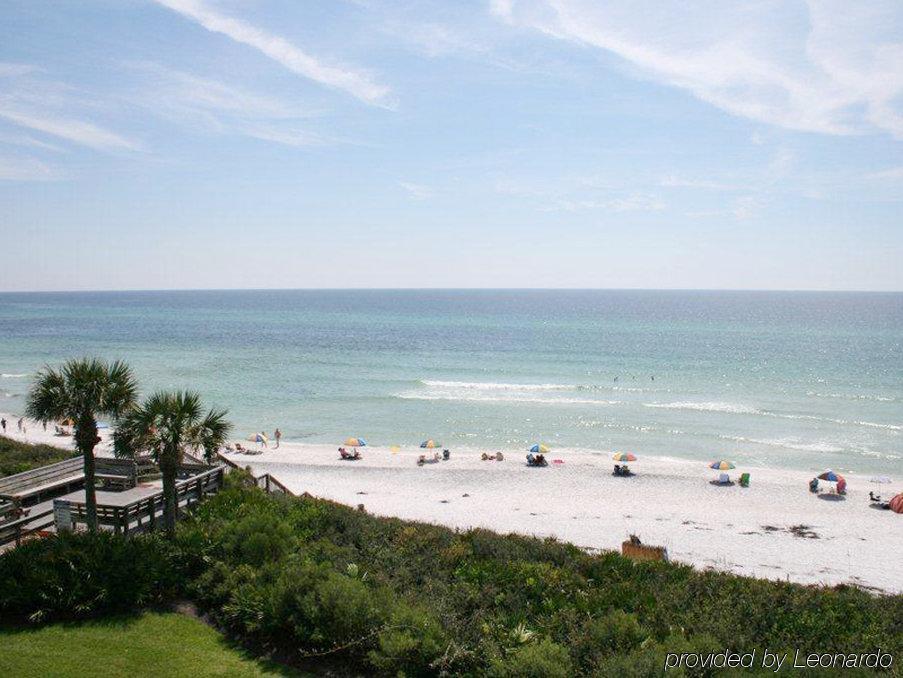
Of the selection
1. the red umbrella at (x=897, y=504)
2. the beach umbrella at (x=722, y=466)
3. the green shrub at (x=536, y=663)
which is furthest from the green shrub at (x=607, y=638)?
the beach umbrella at (x=722, y=466)

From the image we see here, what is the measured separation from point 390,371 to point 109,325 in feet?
291

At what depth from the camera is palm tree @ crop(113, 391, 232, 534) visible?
12.8 metres

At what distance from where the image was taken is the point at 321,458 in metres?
37.5

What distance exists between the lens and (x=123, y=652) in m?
9.39

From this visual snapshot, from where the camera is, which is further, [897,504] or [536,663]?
[897,504]

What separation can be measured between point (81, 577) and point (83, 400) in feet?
12.1

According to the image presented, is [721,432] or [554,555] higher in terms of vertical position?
[554,555]

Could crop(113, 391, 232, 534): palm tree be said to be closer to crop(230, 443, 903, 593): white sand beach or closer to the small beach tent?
crop(230, 443, 903, 593): white sand beach

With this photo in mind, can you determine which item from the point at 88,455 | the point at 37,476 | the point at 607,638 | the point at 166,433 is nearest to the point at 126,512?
the point at 88,455

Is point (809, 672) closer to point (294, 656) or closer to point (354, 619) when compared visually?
point (354, 619)

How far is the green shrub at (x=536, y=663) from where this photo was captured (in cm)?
822

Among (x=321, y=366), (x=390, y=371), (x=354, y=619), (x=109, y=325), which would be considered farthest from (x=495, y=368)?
(x=109, y=325)

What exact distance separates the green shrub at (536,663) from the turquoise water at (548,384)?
3254 centimetres

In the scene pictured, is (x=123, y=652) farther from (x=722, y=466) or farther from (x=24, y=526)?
(x=722, y=466)
